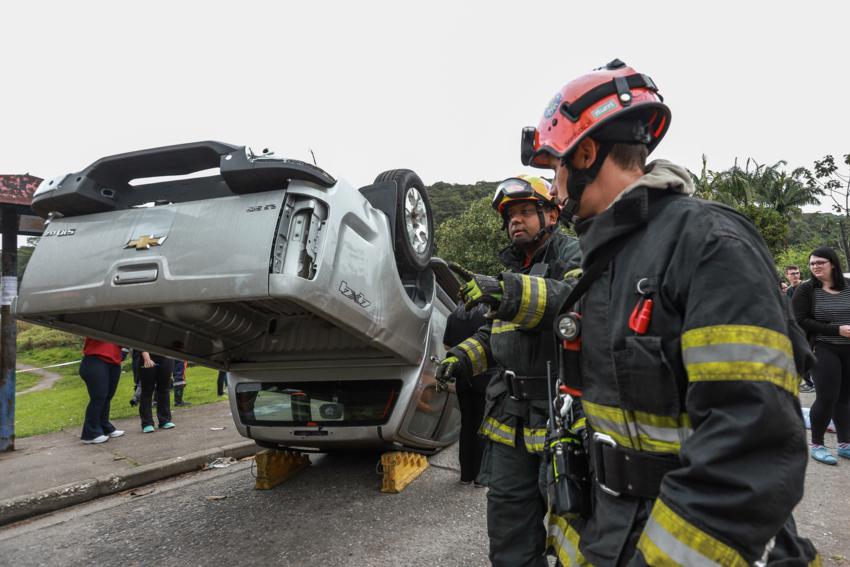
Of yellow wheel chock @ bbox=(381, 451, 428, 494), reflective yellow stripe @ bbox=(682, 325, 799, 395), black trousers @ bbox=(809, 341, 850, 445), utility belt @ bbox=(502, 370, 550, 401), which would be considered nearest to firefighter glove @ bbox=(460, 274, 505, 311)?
utility belt @ bbox=(502, 370, 550, 401)

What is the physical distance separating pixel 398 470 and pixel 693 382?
135 inches

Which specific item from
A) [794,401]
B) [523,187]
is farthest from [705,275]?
[523,187]

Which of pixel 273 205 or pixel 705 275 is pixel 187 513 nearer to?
pixel 273 205

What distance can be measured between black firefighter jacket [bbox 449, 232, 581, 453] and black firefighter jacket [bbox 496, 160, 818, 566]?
0.76 metres

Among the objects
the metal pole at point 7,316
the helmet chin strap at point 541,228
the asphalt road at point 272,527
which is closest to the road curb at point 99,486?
the asphalt road at point 272,527

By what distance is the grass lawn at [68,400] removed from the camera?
732cm

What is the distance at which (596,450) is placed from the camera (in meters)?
1.30

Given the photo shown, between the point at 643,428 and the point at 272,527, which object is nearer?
the point at 643,428

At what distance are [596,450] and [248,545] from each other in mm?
2735

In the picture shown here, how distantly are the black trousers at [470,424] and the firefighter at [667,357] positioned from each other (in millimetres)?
2621

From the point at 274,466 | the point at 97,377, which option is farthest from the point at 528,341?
the point at 97,377

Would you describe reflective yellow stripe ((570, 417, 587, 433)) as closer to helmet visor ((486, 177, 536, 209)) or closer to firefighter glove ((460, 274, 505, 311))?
firefighter glove ((460, 274, 505, 311))

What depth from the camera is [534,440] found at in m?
2.31

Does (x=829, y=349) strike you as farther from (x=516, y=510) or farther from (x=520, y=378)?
(x=516, y=510)
